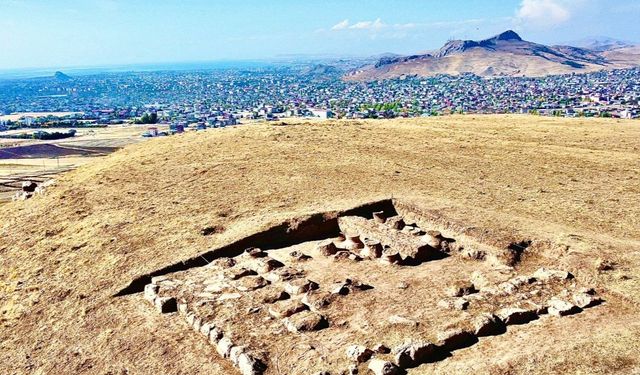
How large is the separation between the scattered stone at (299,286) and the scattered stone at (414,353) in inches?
144

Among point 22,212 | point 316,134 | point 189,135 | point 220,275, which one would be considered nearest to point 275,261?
point 220,275

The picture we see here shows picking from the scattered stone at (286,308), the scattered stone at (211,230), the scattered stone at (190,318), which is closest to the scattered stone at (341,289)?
the scattered stone at (286,308)

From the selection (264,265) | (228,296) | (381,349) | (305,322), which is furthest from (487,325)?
(264,265)

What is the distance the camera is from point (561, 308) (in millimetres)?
12227

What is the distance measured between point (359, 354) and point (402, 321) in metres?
1.74

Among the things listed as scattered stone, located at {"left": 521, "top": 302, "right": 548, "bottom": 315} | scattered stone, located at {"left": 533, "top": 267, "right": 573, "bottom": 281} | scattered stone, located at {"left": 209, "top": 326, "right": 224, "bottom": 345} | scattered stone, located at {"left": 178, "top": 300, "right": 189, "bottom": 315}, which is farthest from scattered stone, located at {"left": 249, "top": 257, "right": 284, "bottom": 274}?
scattered stone, located at {"left": 533, "top": 267, "right": 573, "bottom": 281}

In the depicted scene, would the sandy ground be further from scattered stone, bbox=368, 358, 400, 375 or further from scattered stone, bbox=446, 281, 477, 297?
scattered stone, bbox=446, 281, 477, 297

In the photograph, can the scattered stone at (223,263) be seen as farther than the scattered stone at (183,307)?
Yes

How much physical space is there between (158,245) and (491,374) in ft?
36.0

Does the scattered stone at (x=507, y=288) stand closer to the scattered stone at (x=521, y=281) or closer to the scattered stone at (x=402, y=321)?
the scattered stone at (x=521, y=281)

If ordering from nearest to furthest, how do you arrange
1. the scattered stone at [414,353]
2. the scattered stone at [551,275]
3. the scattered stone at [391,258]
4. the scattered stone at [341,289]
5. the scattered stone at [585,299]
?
the scattered stone at [414,353] → the scattered stone at [585,299] → the scattered stone at [341,289] → the scattered stone at [551,275] → the scattered stone at [391,258]

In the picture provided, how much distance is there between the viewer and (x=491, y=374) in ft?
32.3

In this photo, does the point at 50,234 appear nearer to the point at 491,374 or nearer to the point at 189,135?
the point at 491,374

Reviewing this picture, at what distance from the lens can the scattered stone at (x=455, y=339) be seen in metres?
11.0
